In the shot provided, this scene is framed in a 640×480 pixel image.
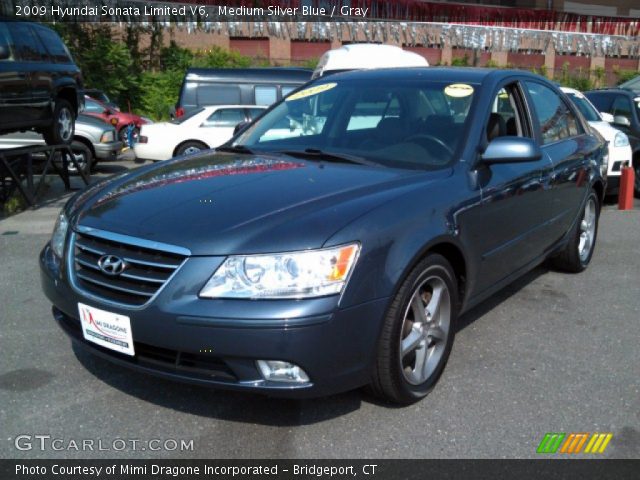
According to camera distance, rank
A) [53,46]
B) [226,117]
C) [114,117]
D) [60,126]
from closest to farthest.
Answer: [53,46], [60,126], [226,117], [114,117]

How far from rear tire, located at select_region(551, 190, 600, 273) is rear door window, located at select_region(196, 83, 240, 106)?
38.7 feet

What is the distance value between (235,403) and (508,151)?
77.8 inches

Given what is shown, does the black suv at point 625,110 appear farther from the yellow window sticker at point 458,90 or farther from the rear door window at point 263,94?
the rear door window at point 263,94

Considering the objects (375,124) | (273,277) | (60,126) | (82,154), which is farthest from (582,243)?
(82,154)

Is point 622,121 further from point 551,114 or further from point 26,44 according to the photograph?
point 26,44

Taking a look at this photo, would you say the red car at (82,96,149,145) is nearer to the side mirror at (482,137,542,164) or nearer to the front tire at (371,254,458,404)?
the side mirror at (482,137,542,164)

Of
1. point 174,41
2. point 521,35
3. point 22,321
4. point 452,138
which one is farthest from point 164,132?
point 521,35

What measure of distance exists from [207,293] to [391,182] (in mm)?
1127

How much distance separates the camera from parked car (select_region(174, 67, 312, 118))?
1596 centimetres

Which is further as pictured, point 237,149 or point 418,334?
point 237,149

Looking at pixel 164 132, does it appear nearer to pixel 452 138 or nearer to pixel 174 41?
pixel 452 138

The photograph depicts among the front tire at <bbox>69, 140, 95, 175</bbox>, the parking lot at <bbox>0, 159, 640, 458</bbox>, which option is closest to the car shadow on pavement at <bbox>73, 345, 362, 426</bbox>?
the parking lot at <bbox>0, 159, 640, 458</bbox>

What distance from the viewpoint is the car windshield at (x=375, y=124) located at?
3662mm

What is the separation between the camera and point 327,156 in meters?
3.70
